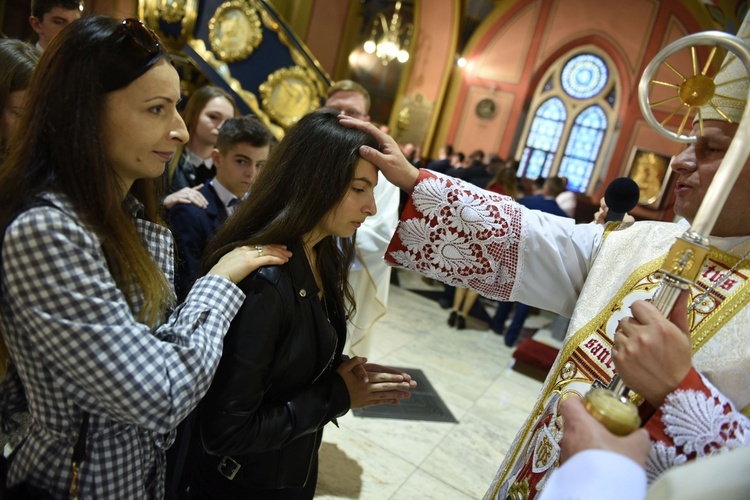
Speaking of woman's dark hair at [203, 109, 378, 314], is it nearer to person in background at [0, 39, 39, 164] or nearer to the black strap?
the black strap

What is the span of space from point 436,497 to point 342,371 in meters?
1.65

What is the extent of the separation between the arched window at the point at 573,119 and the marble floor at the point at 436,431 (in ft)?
30.3

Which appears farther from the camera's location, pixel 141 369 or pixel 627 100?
pixel 627 100

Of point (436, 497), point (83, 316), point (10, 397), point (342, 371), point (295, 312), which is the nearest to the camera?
point (83, 316)

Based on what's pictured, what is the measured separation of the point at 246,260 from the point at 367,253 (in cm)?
161

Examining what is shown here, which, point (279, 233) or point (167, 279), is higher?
point (279, 233)

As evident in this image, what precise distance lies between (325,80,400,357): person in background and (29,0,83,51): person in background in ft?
4.62

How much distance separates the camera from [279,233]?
1364mm

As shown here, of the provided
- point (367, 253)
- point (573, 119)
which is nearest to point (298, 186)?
point (367, 253)

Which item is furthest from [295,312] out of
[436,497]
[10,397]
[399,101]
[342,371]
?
[399,101]

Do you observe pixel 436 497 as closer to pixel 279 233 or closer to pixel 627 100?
pixel 279 233

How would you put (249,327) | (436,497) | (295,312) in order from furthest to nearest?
(436,497), (295,312), (249,327)

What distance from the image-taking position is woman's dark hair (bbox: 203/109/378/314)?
4.53ft

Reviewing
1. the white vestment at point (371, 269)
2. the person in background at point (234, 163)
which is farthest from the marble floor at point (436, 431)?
the person in background at point (234, 163)
